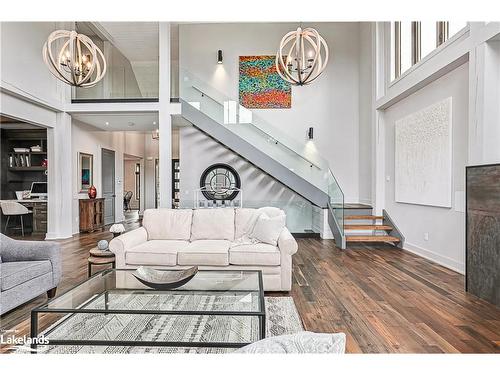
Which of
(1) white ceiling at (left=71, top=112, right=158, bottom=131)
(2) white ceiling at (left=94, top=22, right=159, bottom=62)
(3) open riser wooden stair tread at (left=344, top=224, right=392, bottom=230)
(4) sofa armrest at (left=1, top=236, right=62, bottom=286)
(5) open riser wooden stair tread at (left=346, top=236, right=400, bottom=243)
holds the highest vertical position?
(2) white ceiling at (left=94, top=22, right=159, bottom=62)

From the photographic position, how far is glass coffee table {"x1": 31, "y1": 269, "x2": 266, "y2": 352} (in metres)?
2.29

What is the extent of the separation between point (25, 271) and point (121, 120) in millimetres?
5709

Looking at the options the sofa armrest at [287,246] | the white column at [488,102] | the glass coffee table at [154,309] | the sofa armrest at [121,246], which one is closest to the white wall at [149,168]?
the sofa armrest at [121,246]

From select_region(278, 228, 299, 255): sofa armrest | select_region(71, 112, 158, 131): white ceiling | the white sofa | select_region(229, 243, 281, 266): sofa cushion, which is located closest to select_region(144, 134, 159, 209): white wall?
select_region(71, 112, 158, 131): white ceiling

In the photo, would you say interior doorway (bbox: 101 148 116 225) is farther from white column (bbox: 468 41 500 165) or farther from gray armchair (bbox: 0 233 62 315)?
white column (bbox: 468 41 500 165)

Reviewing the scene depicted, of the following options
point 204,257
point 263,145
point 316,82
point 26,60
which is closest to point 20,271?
point 204,257

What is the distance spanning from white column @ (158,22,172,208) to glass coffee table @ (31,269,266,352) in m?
4.05

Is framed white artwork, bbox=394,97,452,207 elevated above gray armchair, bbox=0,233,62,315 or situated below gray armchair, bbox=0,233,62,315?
above

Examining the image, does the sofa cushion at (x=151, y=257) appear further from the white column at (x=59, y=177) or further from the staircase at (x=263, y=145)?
the white column at (x=59, y=177)

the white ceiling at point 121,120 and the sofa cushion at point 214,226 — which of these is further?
the white ceiling at point 121,120

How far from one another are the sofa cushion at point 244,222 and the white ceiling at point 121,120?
4031mm

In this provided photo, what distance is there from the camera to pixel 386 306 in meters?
3.21

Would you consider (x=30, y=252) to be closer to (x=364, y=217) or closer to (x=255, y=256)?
(x=255, y=256)

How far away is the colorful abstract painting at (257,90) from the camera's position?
845 cm
